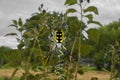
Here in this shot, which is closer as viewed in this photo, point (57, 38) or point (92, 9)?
point (57, 38)

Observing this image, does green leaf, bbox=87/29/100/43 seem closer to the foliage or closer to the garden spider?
the foliage

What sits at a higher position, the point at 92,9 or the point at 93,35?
the point at 92,9

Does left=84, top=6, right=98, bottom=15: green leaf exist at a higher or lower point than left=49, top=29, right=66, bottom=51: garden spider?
higher

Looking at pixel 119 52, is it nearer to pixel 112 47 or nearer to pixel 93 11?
pixel 112 47

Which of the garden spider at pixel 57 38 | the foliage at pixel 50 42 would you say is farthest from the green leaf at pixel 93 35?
the garden spider at pixel 57 38

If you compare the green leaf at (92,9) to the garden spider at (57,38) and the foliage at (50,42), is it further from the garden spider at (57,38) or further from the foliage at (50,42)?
the garden spider at (57,38)

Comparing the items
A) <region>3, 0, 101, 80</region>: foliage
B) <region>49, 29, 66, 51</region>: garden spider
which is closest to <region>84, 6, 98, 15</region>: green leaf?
<region>3, 0, 101, 80</region>: foliage

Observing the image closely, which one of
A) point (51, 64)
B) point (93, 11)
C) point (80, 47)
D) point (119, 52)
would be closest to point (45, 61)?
point (51, 64)

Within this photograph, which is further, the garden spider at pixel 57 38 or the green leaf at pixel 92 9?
the green leaf at pixel 92 9
